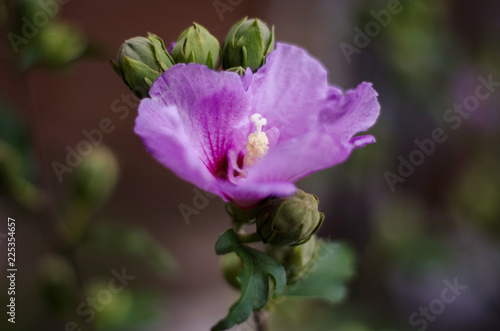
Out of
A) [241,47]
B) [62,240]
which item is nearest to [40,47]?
[62,240]

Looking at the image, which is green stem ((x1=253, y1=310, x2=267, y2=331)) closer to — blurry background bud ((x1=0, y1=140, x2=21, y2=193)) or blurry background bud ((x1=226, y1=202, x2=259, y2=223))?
blurry background bud ((x1=226, y1=202, x2=259, y2=223))

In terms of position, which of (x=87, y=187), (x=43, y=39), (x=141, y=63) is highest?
(x=141, y=63)

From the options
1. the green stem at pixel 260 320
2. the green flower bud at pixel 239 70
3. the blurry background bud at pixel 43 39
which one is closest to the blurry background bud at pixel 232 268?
the green stem at pixel 260 320

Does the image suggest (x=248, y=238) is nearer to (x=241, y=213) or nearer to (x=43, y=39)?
(x=241, y=213)

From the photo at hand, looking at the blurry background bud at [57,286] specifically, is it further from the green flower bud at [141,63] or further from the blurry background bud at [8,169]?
the green flower bud at [141,63]

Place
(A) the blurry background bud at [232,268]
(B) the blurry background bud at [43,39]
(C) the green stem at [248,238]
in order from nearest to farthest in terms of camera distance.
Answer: (C) the green stem at [248,238], (A) the blurry background bud at [232,268], (B) the blurry background bud at [43,39]

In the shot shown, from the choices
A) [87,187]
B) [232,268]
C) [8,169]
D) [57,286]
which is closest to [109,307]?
[57,286]

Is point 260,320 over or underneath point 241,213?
underneath
